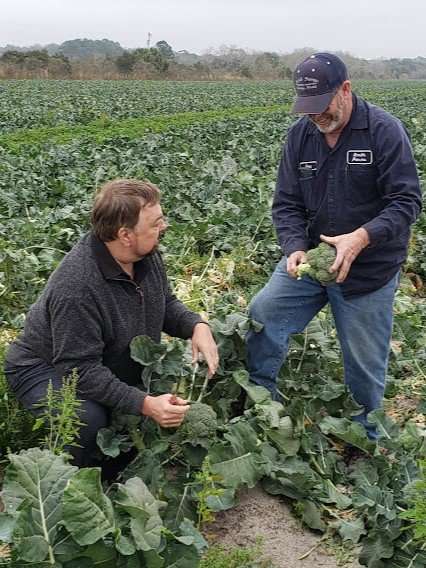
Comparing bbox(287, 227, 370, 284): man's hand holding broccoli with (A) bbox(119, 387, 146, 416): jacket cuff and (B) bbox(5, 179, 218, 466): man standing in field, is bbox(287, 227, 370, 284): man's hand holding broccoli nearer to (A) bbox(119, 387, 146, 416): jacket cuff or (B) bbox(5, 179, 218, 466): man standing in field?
(B) bbox(5, 179, 218, 466): man standing in field

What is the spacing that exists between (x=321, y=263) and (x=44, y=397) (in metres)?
1.37

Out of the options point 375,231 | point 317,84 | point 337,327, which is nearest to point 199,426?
point 337,327

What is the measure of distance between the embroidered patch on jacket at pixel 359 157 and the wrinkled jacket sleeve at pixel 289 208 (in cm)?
31

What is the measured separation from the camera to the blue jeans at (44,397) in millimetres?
3223

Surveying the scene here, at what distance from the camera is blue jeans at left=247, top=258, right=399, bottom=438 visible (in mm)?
3682

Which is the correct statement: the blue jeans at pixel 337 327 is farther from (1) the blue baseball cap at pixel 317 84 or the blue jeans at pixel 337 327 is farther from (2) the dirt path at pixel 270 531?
(1) the blue baseball cap at pixel 317 84

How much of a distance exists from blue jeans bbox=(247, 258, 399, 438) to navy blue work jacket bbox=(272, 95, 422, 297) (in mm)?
99

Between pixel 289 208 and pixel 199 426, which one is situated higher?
pixel 289 208

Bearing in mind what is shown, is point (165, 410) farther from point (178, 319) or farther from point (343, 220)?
point (343, 220)

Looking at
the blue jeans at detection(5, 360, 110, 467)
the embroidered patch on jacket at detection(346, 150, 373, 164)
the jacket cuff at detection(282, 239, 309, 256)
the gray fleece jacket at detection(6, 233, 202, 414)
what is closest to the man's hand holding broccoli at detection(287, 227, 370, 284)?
the jacket cuff at detection(282, 239, 309, 256)

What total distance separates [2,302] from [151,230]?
8.04ft

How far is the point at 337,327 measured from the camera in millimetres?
3850

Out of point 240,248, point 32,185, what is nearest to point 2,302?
point 240,248

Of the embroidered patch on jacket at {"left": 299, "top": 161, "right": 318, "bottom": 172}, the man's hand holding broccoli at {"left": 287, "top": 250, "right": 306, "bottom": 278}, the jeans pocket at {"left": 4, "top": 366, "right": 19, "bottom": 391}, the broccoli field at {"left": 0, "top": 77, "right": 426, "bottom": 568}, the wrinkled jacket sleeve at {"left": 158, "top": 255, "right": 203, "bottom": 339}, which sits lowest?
the broccoli field at {"left": 0, "top": 77, "right": 426, "bottom": 568}
